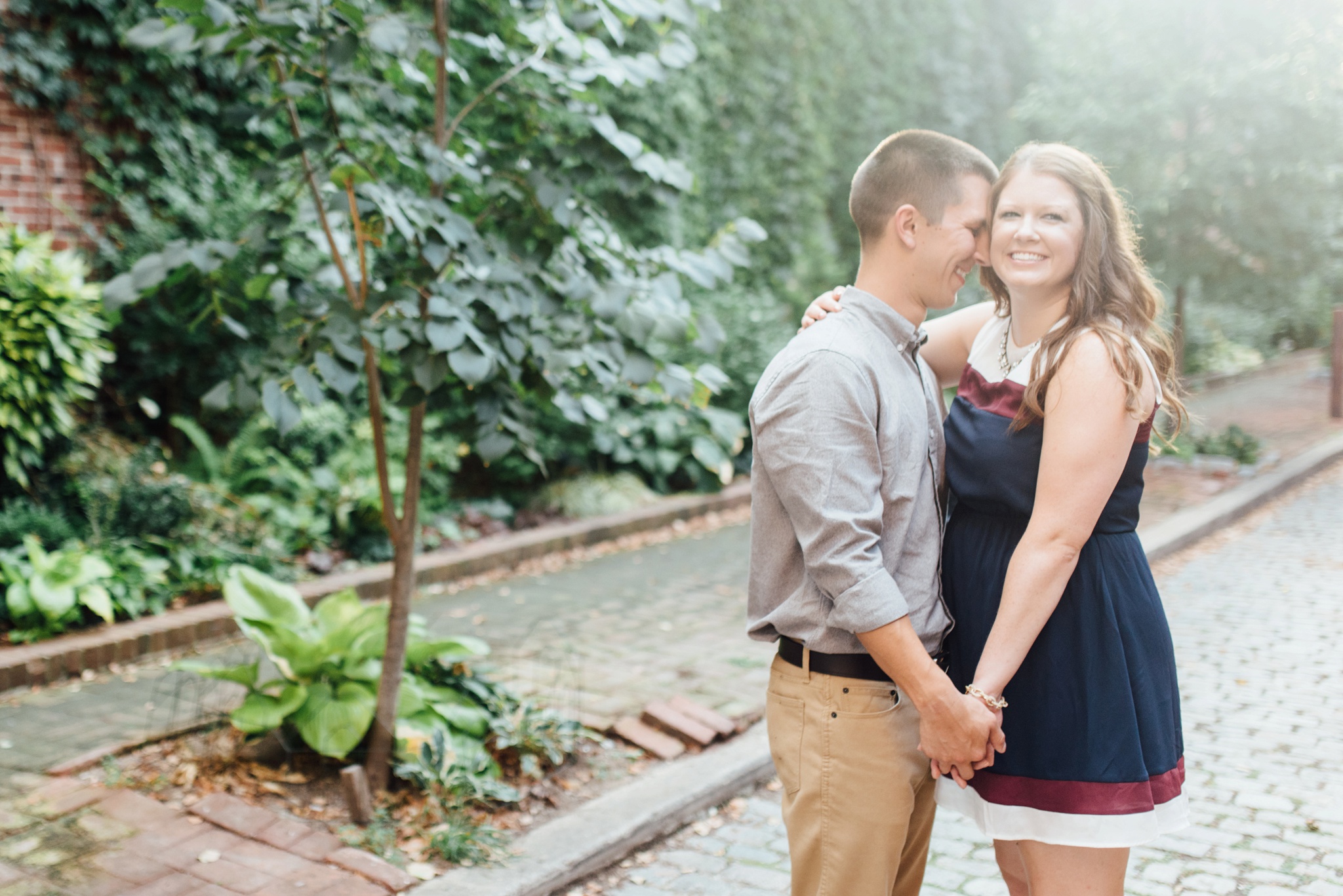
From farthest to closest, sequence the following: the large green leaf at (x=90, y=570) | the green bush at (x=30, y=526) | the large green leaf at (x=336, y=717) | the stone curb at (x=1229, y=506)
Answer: the stone curb at (x=1229, y=506) → the green bush at (x=30, y=526) → the large green leaf at (x=90, y=570) → the large green leaf at (x=336, y=717)

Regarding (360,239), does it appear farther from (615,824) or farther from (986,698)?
(986,698)

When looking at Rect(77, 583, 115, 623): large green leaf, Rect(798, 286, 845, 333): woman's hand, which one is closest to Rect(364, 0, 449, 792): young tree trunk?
Rect(798, 286, 845, 333): woman's hand

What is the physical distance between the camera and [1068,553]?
2.01 meters

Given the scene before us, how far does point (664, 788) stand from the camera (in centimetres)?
383

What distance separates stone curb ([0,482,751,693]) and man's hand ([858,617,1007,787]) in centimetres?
403

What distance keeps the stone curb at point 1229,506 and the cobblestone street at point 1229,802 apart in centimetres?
109

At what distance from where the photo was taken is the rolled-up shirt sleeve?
194 centimetres

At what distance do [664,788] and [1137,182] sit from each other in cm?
962

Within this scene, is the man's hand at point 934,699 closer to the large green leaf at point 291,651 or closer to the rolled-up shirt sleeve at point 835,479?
the rolled-up shirt sleeve at point 835,479

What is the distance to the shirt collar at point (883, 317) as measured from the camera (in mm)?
2189

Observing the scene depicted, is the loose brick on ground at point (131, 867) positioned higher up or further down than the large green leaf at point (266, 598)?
further down

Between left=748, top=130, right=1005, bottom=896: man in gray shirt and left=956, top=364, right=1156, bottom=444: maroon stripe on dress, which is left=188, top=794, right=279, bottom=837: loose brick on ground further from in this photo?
left=956, top=364, right=1156, bottom=444: maroon stripe on dress

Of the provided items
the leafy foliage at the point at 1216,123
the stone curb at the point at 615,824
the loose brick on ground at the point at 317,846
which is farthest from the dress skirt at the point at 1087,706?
the leafy foliage at the point at 1216,123

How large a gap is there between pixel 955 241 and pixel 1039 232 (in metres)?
0.16
